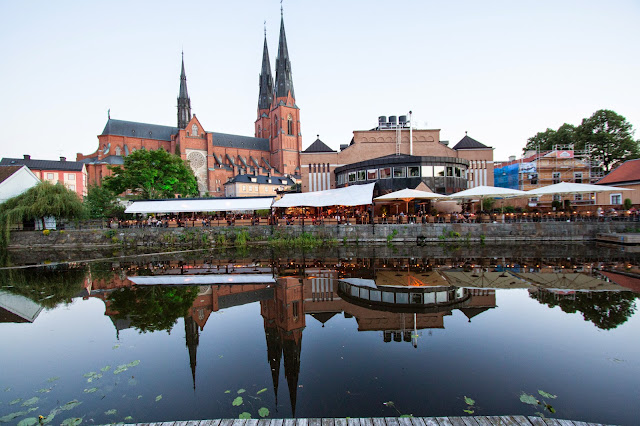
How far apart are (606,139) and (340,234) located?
37.2m

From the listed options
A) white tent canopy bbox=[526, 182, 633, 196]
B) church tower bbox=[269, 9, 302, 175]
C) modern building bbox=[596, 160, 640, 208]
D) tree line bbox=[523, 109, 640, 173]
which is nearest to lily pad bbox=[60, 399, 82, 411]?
white tent canopy bbox=[526, 182, 633, 196]

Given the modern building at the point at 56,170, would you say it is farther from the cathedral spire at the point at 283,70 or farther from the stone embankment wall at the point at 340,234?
the cathedral spire at the point at 283,70

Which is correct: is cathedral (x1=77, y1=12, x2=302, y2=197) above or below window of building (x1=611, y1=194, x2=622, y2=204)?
above

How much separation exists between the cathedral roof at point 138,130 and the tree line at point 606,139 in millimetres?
69461

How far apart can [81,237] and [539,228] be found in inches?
1309

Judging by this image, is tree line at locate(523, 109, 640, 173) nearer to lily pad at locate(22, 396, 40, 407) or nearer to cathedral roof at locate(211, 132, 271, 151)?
lily pad at locate(22, 396, 40, 407)

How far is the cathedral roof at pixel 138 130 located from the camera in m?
60.5

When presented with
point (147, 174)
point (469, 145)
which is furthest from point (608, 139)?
point (147, 174)

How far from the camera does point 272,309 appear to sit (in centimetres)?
812

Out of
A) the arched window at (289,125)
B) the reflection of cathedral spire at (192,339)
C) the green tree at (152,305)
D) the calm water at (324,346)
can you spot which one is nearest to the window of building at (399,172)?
the calm water at (324,346)

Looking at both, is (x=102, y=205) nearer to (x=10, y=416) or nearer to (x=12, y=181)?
(x=12, y=181)

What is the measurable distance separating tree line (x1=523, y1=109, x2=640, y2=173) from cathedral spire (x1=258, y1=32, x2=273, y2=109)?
64846mm

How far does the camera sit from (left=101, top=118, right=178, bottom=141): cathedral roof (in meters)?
60.5

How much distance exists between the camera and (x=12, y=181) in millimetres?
27125
